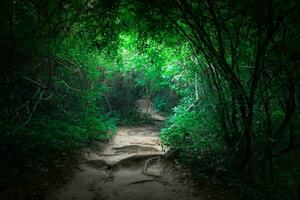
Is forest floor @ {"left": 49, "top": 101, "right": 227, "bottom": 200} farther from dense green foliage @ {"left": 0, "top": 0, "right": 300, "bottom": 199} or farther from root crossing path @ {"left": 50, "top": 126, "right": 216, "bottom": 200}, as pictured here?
dense green foliage @ {"left": 0, "top": 0, "right": 300, "bottom": 199}

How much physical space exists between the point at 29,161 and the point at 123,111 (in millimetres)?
10100

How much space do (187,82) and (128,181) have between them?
5549 mm

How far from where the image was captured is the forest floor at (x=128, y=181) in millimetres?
5141

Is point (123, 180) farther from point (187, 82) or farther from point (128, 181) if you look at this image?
point (187, 82)

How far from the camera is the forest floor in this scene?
5141 millimetres

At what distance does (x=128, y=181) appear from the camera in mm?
6078

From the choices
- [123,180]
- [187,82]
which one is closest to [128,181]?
[123,180]

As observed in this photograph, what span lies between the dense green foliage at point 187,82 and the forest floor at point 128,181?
17.3 inches

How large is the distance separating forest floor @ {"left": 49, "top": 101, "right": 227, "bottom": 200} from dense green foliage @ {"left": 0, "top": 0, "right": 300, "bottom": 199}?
17.3 inches

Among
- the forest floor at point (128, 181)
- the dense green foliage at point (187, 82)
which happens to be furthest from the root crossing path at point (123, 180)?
the dense green foliage at point (187, 82)

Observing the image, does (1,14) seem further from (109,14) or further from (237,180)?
(237,180)

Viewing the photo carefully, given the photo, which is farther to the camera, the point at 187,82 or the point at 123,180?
the point at 187,82

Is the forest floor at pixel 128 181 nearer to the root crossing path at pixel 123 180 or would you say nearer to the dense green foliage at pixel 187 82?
the root crossing path at pixel 123 180

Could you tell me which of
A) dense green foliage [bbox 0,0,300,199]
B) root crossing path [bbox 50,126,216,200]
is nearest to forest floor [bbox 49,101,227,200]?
root crossing path [bbox 50,126,216,200]
